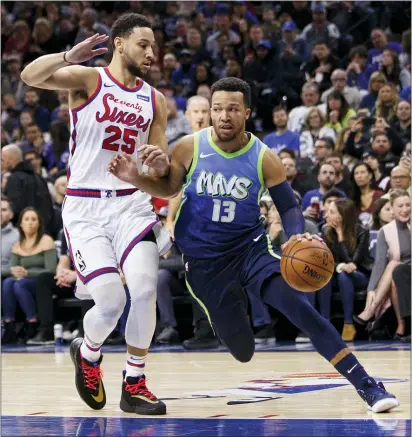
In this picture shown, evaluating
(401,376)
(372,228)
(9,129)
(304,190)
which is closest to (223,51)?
(9,129)

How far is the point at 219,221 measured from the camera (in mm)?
5605

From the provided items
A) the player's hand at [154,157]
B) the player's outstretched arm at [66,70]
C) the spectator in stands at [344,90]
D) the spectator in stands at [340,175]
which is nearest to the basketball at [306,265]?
the player's hand at [154,157]

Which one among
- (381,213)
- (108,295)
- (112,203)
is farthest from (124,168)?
(381,213)

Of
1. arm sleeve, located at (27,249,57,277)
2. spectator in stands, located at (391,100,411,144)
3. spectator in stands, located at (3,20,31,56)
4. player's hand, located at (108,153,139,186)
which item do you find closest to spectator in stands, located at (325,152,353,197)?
spectator in stands, located at (391,100,411,144)

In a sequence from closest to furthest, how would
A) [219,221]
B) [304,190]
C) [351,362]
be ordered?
[351,362], [219,221], [304,190]

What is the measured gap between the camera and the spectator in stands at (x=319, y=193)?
34.7 feet

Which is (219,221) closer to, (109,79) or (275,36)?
(109,79)

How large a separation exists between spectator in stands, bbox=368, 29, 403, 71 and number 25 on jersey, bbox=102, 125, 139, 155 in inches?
360

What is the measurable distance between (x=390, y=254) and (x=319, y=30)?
21.8 ft

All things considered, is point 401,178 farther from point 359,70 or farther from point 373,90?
point 359,70

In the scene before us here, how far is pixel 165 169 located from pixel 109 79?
69 centimetres

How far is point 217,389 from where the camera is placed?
653 cm

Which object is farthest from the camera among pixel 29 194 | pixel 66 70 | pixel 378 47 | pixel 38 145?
pixel 378 47

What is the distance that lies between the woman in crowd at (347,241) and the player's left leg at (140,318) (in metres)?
4.62
